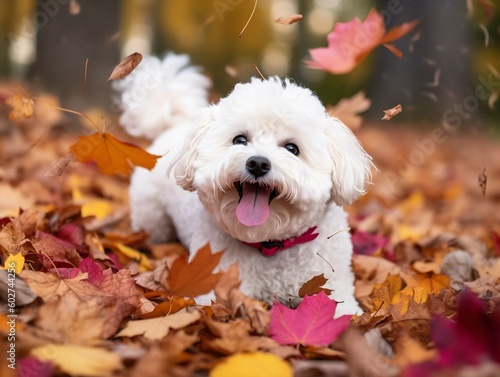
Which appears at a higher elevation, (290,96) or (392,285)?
(290,96)

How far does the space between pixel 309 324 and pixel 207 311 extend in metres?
0.36

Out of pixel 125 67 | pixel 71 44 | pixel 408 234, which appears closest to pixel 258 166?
pixel 125 67

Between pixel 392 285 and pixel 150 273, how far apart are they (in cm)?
107

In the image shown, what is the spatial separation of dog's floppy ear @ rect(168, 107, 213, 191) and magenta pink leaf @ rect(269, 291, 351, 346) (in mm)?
785

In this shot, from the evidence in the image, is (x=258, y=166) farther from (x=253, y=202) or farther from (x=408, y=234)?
(x=408, y=234)

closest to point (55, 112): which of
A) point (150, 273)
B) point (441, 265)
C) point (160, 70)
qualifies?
point (160, 70)

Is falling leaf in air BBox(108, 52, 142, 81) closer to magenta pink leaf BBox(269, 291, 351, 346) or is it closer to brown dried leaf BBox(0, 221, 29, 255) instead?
brown dried leaf BBox(0, 221, 29, 255)

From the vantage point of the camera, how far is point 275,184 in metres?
2.25

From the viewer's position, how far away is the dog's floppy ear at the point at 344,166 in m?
2.41

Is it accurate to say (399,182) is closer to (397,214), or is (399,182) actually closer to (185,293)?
(397,214)

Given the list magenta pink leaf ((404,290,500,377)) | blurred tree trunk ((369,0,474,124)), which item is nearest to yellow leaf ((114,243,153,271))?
magenta pink leaf ((404,290,500,377))

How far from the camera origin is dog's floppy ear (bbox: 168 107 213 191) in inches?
98.0

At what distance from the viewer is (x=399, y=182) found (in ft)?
20.5

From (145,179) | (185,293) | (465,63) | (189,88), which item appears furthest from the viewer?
(465,63)
